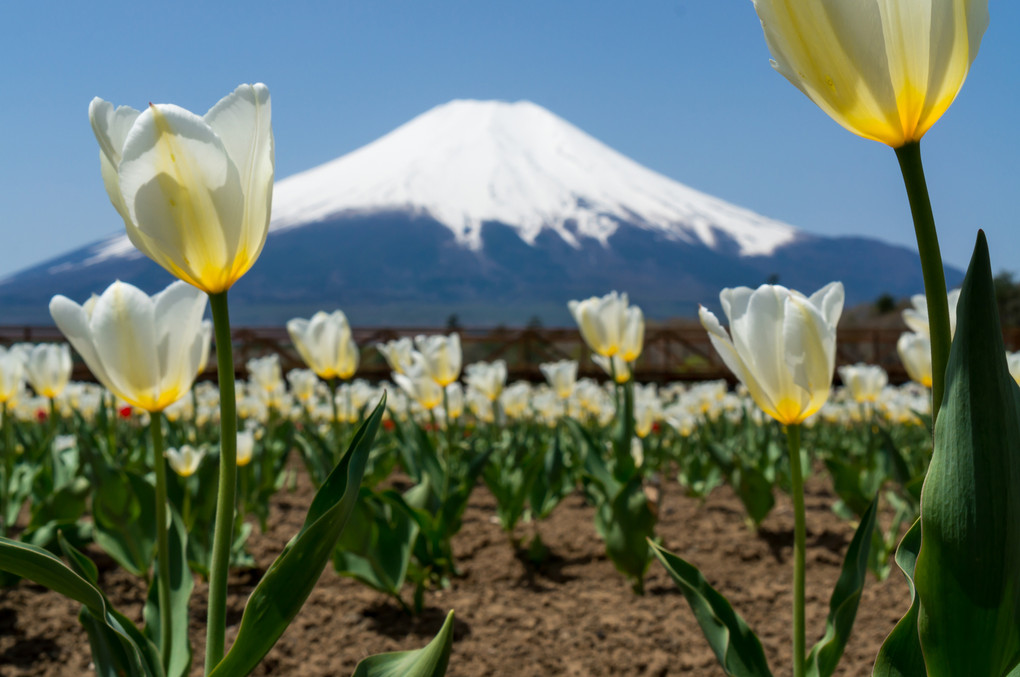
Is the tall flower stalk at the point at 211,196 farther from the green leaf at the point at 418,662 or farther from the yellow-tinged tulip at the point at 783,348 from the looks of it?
the yellow-tinged tulip at the point at 783,348

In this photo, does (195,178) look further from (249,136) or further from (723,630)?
(723,630)

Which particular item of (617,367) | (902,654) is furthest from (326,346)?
(902,654)

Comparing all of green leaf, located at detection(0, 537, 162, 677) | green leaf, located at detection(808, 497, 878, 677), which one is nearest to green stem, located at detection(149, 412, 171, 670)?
green leaf, located at detection(0, 537, 162, 677)

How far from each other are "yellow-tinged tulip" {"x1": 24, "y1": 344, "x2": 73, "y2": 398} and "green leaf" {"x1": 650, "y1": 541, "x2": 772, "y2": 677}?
2729mm

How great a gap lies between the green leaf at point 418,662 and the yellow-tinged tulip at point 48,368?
8.49ft

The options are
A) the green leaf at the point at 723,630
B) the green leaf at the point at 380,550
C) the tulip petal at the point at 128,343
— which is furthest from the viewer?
the green leaf at the point at 380,550

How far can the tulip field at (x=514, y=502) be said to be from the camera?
2.43 ft

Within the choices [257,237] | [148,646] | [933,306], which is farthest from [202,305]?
[933,306]

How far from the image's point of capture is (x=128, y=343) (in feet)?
4.35

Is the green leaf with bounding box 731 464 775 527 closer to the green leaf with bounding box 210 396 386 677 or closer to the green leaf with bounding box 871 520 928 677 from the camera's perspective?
the green leaf with bounding box 871 520 928 677

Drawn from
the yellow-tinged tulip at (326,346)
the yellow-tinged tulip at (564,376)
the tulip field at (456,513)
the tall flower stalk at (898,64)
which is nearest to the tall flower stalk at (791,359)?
the tall flower stalk at (898,64)

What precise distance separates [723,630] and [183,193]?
100cm

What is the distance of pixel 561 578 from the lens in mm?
3039

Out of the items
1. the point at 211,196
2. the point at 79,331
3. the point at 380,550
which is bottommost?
the point at 380,550
